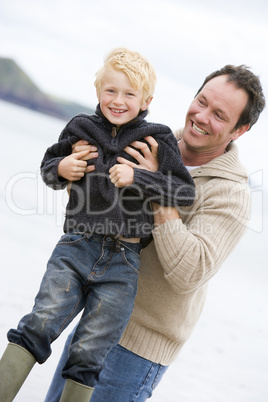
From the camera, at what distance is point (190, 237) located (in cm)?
212

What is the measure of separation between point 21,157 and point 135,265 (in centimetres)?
1135

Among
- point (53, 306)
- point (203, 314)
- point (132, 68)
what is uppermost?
point (132, 68)

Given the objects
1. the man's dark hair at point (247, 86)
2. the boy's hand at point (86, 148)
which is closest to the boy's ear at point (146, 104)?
the boy's hand at point (86, 148)

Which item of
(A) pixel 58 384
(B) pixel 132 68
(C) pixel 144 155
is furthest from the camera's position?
(A) pixel 58 384

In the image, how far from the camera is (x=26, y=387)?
149 inches

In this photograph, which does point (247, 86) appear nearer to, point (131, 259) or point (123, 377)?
point (131, 259)

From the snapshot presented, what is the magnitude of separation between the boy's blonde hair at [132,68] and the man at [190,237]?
0.72 feet

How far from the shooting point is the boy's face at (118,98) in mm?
2047

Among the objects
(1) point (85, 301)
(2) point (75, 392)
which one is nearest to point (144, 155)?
(1) point (85, 301)

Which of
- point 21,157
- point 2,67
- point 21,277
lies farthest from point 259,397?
point 2,67

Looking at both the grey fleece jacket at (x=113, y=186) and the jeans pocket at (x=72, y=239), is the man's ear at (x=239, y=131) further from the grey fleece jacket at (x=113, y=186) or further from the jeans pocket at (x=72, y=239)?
the jeans pocket at (x=72, y=239)

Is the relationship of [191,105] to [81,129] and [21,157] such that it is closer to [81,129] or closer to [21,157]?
[81,129]

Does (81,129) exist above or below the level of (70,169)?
above

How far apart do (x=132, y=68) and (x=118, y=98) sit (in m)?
0.11
